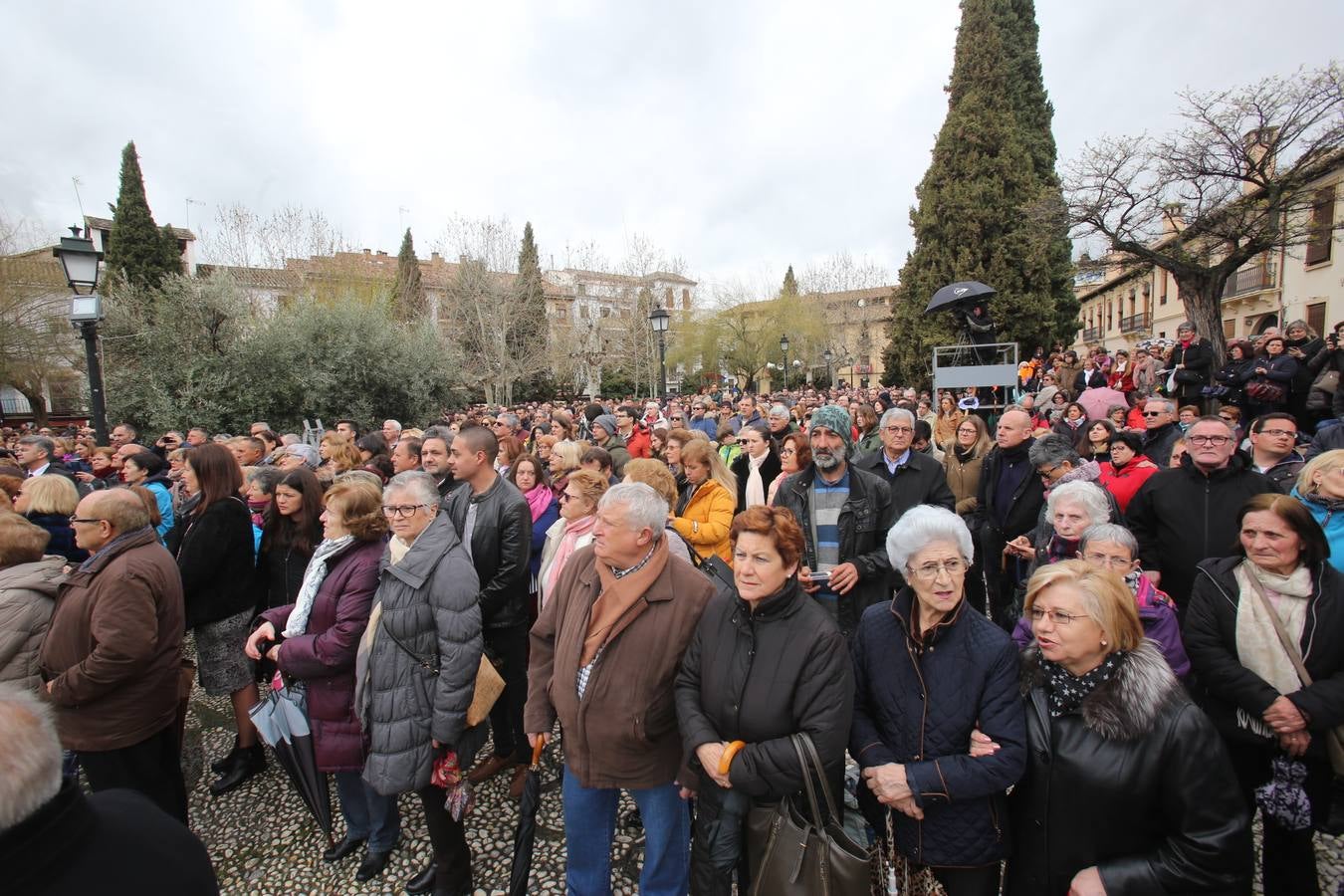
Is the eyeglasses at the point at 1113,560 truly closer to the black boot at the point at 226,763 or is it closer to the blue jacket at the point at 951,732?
the blue jacket at the point at 951,732

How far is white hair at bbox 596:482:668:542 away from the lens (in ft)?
7.93

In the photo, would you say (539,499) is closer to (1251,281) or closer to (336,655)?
(336,655)

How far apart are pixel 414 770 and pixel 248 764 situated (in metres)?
2.10

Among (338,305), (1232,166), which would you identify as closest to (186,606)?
(338,305)

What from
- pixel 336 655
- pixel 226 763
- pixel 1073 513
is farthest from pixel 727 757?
pixel 226 763

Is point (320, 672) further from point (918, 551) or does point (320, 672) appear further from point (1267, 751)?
point (1267, 751)

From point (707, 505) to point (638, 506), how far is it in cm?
162

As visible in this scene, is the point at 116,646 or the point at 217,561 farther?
the point at 217,561

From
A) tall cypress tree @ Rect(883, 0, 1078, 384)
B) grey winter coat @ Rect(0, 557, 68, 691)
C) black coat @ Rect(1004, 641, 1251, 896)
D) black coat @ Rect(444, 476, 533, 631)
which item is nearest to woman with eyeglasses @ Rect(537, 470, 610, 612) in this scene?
black coat @ Rect(444, 476, 533, 631)

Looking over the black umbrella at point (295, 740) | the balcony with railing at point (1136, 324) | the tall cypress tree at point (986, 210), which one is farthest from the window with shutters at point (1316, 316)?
the black umbrella at point (295, 740)

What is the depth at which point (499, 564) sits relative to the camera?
3.64 m

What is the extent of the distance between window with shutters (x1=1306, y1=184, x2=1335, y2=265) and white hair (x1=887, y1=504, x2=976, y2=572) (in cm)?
1426

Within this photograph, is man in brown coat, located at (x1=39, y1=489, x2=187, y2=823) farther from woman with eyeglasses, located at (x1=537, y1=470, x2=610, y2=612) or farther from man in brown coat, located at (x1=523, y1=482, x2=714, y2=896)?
man in brown coat, located at (x1=523, y1=482, x2=714, y2=896)

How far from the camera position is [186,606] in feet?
12.1
